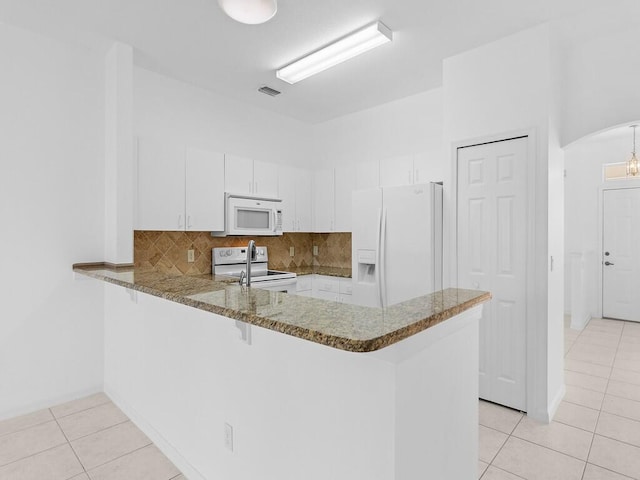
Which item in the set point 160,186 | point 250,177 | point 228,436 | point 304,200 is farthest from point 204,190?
point 228,436

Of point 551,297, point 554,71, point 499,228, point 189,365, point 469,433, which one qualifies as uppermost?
point 554,71

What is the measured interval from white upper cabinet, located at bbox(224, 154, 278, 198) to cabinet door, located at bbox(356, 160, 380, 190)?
97 cm

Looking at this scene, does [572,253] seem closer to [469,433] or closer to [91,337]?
[469,433]

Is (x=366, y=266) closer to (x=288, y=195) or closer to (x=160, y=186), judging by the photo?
(x=288, y=195)

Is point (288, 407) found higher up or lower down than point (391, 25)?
lower down

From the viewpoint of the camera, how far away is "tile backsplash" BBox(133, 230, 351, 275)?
3447 millimetres

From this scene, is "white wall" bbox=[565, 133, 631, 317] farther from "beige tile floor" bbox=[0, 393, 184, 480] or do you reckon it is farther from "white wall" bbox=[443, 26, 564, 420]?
"beige tile floor" bbox=[0, 393, 184, 480]

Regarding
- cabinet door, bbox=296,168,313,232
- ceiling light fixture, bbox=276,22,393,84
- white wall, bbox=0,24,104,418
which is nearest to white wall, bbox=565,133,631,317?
cabinet door, bbox=296,168,313,232

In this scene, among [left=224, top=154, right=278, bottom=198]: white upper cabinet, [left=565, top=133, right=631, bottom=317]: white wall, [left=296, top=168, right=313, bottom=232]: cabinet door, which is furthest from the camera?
[left=565, top=133, right=631, bottom=317]: white wall

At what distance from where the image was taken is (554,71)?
8.62ft

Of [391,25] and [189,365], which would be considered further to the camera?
[391,25]

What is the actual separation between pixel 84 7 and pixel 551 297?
3.75 m

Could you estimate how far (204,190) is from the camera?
11.5 feet

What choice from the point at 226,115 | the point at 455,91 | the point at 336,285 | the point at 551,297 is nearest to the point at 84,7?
the point at 226,115
